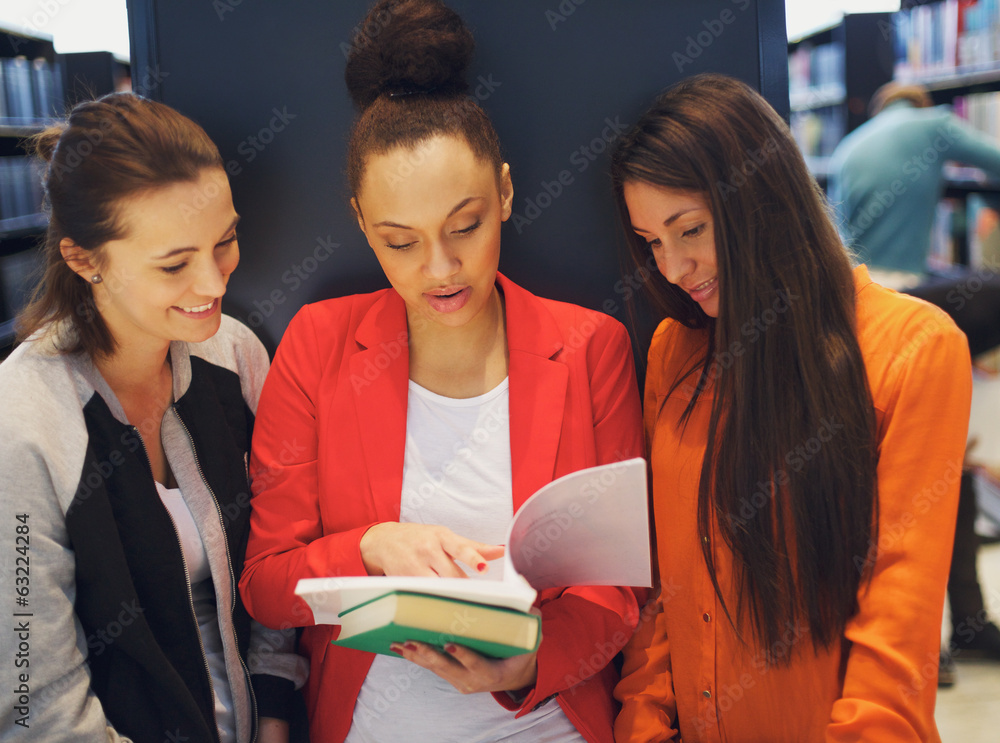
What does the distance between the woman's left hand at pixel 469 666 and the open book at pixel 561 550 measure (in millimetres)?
53

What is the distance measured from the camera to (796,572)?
126 cm

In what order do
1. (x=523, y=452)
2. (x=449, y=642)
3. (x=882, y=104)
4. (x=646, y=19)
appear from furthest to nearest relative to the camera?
(x=882, y=104) → (x=646, y=19) → (x=523, y=452) → (x=449, y=642)

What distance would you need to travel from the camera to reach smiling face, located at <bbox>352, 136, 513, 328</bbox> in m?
1.25

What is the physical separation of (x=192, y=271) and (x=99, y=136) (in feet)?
0.83

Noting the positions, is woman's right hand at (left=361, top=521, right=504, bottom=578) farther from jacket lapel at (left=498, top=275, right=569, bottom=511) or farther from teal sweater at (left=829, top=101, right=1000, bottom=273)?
teal sweater at (left=829, top=101, right=1000, bottom=273)

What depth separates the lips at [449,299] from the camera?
1.32m

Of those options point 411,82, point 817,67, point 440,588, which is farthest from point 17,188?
point 817,67

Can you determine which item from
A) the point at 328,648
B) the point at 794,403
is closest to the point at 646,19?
the point at 794,403

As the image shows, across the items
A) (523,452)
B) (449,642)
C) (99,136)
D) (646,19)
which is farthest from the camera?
(646,19)

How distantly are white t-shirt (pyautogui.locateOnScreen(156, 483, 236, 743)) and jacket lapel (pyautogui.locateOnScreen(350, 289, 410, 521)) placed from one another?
1.13 feet

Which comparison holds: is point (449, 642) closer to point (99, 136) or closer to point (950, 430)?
point (950, 430)
